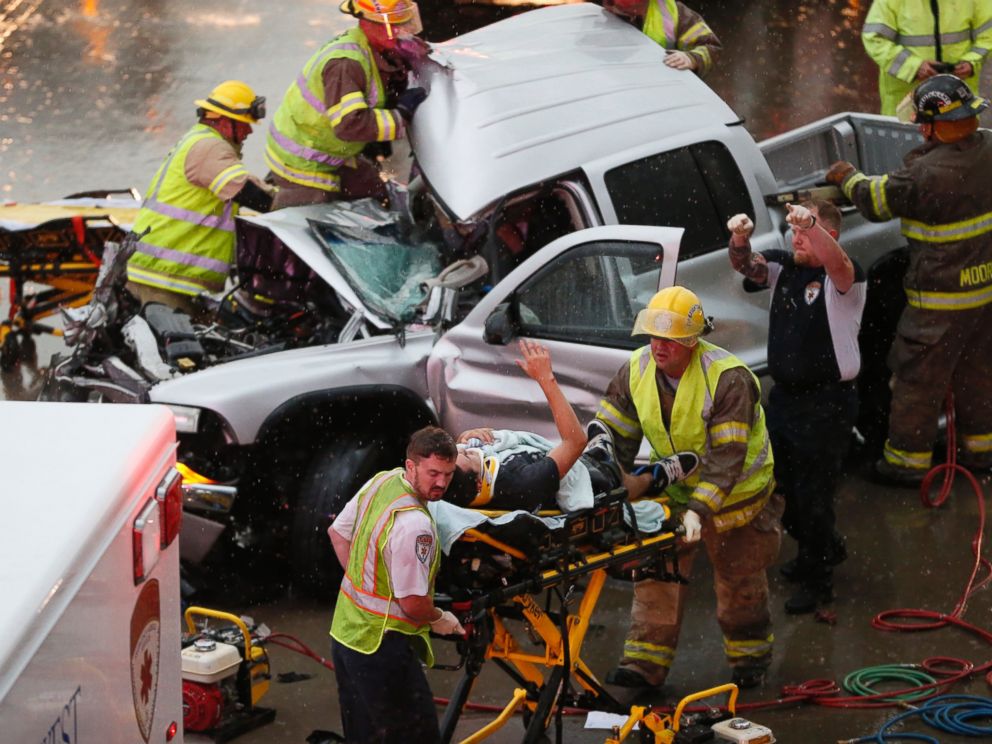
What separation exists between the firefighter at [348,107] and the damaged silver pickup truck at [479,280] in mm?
212

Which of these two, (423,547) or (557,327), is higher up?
(423,547)

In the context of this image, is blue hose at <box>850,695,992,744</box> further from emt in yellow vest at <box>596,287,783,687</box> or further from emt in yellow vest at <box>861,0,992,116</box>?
emt in yellow vest at <box>861,0,992,116</box>

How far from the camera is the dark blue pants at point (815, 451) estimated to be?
729 centimetres

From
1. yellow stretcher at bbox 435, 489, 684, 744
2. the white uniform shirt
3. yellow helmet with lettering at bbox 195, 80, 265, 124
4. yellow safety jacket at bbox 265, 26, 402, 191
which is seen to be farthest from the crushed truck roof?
the white uniform shirt

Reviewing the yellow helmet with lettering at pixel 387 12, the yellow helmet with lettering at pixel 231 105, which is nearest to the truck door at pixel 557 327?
the yellow helmet with lettering at pixel 387 12

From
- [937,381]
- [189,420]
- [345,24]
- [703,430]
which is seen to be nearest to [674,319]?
[703,430]

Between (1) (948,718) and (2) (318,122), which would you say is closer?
(1) (948,718)

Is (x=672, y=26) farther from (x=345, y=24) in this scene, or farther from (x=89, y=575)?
(x=345, y=24)

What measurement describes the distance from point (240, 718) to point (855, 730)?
7.78 feet

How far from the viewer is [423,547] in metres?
5.06

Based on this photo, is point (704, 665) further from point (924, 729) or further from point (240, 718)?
point (240, 718)

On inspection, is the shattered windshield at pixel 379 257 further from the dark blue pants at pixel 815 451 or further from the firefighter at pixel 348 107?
A: the dark blue pants at pixel 815 451

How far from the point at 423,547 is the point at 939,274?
4.15 meters

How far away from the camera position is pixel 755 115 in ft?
48.5
